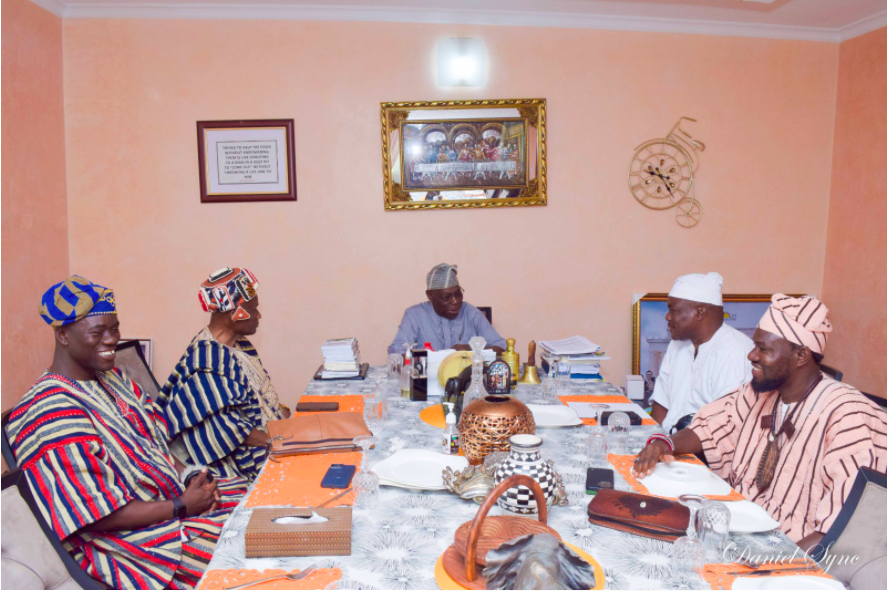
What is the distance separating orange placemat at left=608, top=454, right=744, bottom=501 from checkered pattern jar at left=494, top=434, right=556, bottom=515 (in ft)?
1.13

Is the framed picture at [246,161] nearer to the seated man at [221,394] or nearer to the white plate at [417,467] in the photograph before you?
the seated man at [221,394]

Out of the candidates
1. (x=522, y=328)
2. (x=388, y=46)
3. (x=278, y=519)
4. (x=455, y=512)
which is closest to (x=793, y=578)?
(x=455, y=512)

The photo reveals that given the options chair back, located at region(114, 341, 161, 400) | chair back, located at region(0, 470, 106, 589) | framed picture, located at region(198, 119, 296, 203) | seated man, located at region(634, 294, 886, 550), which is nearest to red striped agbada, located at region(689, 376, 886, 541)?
seated man, located at region(634, 294, 886, 550)

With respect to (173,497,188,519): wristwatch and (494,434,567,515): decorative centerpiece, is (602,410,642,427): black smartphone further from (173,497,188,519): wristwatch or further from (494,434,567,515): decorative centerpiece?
(173,497,188,519): wristwatch

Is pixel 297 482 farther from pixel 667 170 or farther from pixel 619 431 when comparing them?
pixel 667 170

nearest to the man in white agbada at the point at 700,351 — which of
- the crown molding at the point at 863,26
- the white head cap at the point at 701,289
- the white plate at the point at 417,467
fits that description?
the white head cap at the point at 701,289

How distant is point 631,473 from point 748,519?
41cm

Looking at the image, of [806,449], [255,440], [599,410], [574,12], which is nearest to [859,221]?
[574,12]

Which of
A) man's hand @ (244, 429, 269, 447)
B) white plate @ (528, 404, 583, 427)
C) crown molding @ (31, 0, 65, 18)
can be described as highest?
crown molding @ (31, 0, 65, 18)

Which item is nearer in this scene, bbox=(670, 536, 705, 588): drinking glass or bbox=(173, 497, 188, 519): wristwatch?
bbox=(670, 536, 705, 588): drinking glass

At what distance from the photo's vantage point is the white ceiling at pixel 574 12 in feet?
14.0

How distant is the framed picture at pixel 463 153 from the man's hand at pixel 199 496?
2.70m

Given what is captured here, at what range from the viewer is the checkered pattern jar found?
1.70 m

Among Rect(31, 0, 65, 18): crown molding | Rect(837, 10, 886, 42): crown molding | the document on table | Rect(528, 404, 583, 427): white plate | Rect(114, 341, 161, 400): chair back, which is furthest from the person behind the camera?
Rect(837, 10, 886, 42): crown molding
